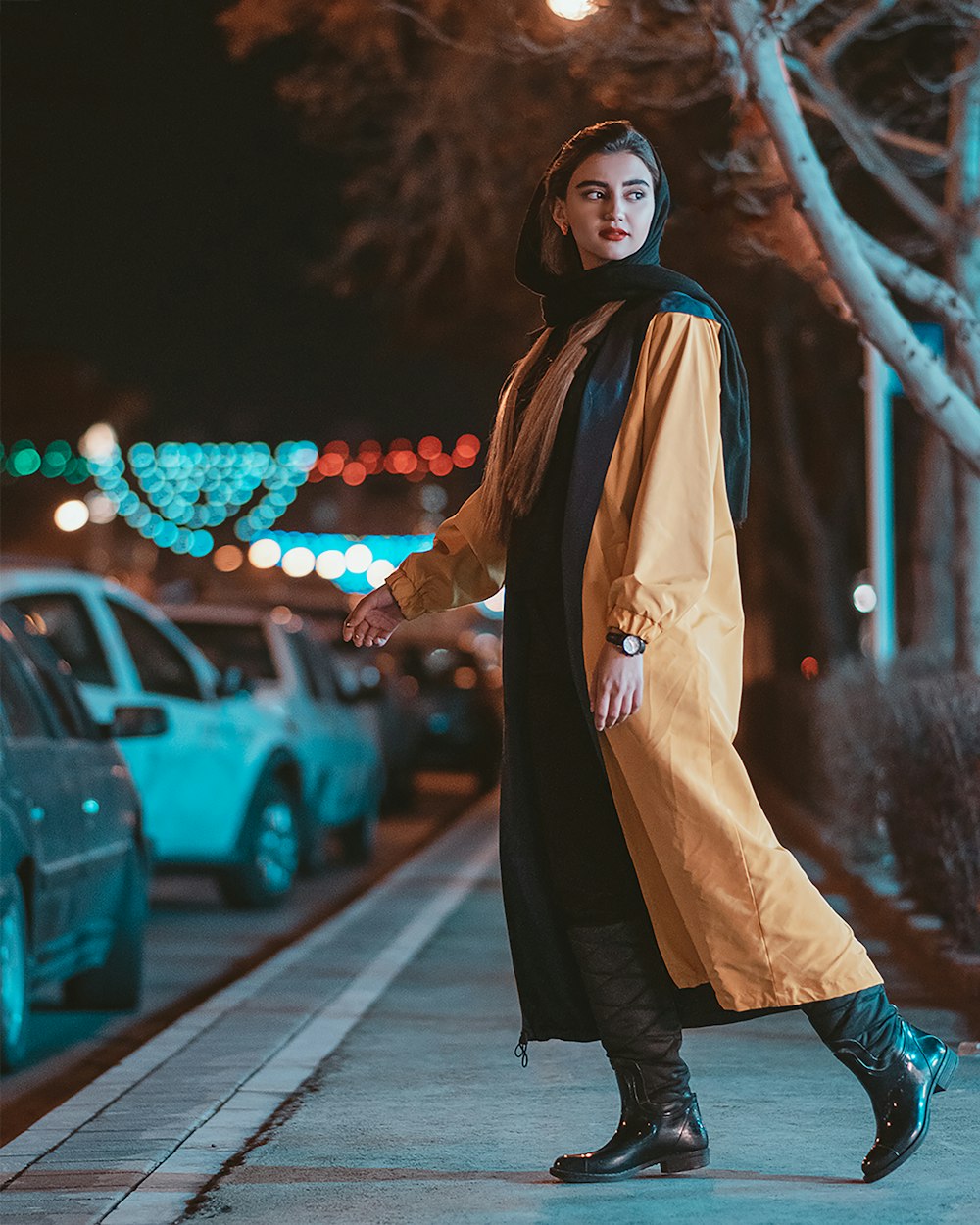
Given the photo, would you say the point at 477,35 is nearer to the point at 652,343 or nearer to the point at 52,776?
the point at 52,776

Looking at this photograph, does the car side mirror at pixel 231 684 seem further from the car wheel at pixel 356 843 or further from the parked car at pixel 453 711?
the parked car at pixel 453 711

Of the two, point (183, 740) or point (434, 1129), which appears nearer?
point (434, 1129)

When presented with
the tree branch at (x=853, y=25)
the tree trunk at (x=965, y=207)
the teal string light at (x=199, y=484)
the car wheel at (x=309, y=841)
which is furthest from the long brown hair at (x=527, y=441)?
the teal string light at (x=199, y=484)

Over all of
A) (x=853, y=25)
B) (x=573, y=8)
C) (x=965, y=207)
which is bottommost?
(x=965, y=207)

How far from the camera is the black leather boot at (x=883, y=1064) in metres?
4.19

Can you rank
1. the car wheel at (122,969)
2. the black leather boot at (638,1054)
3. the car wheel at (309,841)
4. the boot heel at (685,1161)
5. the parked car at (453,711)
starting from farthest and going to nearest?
1. the parked car at (453,711)
2. the car wheel at (309,841)
3. the car wheel at (122,969)
4. the boot heel at (685,1161)
5. the black leather boot at (638,1054)

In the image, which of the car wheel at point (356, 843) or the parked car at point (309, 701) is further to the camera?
the car wheel at point (356, 843)

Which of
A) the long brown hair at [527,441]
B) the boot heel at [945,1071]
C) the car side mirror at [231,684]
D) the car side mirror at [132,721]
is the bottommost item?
the boot heel at [945,1071]

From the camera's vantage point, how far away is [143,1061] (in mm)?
6184

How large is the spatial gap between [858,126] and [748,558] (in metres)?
15.8

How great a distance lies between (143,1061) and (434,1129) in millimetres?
1426

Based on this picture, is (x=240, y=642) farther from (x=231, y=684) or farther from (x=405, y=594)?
(x=405, y=594)

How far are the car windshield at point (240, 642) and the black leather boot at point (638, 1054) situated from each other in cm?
938

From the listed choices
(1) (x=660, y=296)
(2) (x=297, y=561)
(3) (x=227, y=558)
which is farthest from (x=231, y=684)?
(3) (x=227, y=558)
